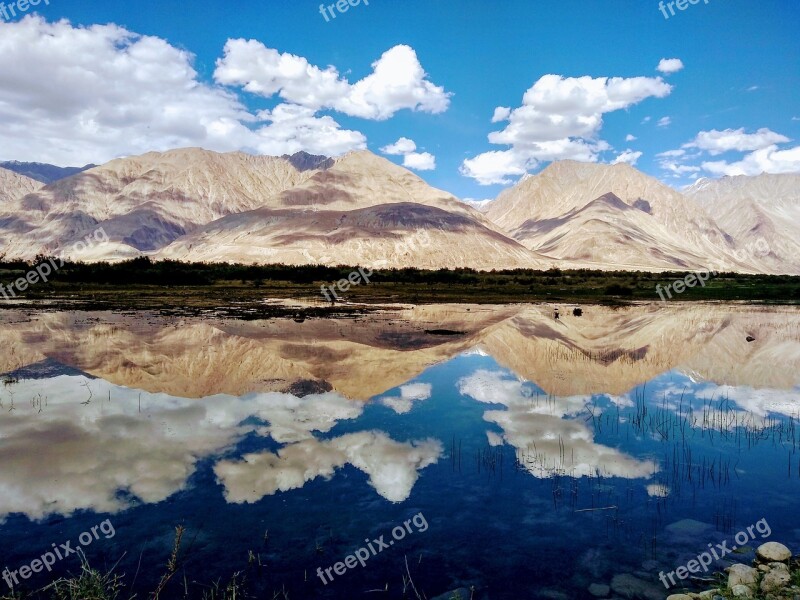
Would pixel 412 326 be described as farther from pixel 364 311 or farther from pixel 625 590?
pixel 625 590

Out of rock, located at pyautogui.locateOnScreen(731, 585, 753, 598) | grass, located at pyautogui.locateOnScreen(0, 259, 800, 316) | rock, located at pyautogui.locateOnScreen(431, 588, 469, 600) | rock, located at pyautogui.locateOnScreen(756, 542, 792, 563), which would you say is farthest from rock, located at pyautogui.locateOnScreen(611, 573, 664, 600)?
grass, located at pyautogui.locateOnScreen(0, 259, 800, 316)

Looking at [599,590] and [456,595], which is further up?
[456,595]
